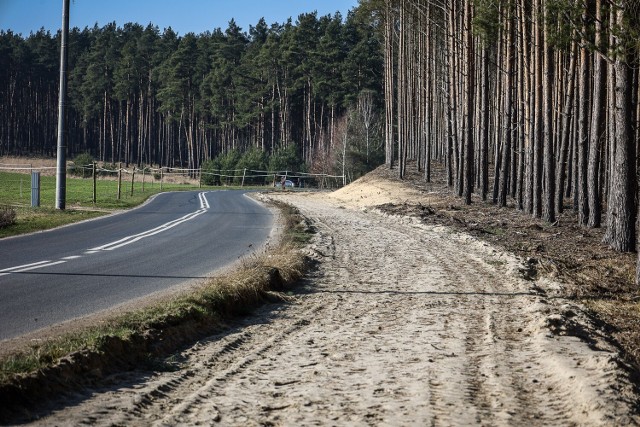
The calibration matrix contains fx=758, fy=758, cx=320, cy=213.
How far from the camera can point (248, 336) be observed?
8.69 m

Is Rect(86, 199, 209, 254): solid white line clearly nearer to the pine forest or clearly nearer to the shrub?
the shrub

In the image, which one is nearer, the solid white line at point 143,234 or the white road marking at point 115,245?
the white road marking at point 115,245

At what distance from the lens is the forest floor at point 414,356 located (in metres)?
5.57

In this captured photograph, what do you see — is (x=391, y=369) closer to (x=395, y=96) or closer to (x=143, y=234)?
(x=143, y=234)

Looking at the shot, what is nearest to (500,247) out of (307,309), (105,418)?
(307,309)

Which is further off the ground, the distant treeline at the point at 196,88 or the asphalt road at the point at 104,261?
the distant treeline at the point at 196,88

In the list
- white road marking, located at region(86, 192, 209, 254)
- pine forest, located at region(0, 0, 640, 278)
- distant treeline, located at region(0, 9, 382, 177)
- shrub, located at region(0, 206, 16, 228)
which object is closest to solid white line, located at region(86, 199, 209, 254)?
white road marking, located at region(86, 192, 209, 254)

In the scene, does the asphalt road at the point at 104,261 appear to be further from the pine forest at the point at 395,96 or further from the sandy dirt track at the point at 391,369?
the pine forest at the point at 395,96

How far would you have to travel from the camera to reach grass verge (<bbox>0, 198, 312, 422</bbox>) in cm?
579

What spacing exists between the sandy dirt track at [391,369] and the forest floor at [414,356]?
0.05ft

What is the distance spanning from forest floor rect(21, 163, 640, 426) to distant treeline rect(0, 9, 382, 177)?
185 ft

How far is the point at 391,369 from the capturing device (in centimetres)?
695

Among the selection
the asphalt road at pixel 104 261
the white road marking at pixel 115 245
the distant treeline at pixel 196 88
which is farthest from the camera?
the distant treeline at pixel 196 88

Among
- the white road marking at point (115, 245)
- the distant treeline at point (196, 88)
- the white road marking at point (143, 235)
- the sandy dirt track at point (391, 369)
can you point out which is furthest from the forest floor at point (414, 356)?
the distant treeline at point (196, 88)
